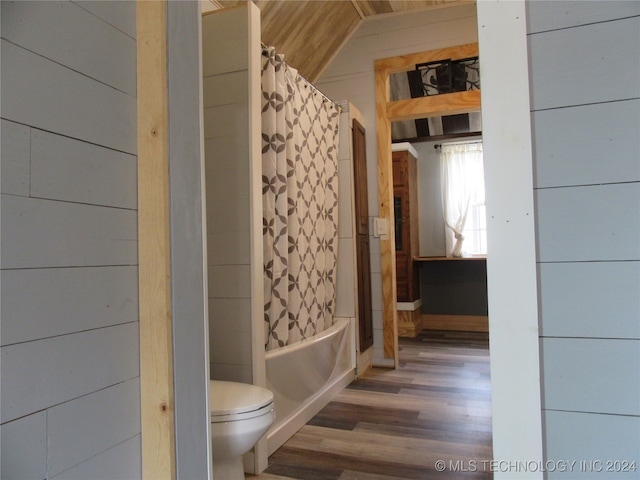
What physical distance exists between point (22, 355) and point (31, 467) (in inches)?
9.1

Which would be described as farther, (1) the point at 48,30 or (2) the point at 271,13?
(2) the point at 271,13

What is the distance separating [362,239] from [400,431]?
1647mm

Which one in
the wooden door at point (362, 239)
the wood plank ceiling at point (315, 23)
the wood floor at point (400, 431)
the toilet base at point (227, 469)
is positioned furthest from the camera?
the wooden door at point (362, 239)

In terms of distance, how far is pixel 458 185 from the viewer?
5.64 m

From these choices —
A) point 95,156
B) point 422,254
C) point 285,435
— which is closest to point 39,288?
point 95,156

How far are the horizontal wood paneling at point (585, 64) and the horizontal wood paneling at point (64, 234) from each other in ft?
3.52

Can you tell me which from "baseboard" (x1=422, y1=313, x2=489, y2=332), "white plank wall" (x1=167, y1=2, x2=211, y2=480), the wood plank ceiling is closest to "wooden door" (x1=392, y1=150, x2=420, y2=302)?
"baseboard" (x1=422, y1=313, x2=489, y2=332)

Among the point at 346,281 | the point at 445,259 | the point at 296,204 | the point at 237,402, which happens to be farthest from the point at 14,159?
the point at 445,259

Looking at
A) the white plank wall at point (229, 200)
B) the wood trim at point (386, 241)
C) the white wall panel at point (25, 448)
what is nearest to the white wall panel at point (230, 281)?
the white plank wall at point (229, 200)

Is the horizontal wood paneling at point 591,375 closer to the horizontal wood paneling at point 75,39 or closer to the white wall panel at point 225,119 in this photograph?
the horizontal wood paneling at point 75,39

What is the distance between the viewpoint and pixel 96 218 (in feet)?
3.47

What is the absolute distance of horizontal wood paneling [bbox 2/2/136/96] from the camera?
89cm

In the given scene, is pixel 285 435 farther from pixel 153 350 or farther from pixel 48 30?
pixel 48 30

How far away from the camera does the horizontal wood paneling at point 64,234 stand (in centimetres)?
86
